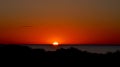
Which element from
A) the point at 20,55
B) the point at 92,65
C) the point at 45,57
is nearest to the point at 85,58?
the point at 92,65

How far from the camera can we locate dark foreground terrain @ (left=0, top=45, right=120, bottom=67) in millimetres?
15633

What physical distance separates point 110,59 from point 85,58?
50.1 inches

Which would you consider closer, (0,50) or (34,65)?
(34,65)

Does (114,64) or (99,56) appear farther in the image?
(99,56)

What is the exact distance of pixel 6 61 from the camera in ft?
50.6

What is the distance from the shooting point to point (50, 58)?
1620cm

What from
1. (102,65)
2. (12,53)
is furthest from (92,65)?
(12,53)

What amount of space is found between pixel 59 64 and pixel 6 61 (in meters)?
2.36

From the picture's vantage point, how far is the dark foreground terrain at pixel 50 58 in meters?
15.6

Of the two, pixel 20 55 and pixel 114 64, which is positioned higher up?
pixel 20 55

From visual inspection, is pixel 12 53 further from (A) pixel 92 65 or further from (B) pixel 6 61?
(A) pixel 92 65

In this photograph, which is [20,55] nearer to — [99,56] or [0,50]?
[0,50]

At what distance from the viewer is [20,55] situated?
16.3 meters

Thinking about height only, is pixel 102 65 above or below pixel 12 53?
below
